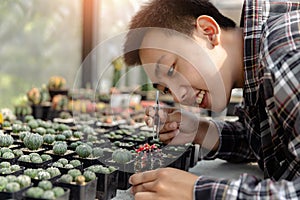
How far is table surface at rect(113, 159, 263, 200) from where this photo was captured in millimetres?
1527

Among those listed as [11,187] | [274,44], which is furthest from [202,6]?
[11,187]

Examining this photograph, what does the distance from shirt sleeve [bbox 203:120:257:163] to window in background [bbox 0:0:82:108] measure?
259cm

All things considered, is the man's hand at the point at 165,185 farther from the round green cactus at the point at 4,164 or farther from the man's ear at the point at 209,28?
the man's ear at the point at 209,28

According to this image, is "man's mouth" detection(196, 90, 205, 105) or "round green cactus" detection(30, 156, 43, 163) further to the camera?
"man's mouth" detection(196, 90, 205, 105)

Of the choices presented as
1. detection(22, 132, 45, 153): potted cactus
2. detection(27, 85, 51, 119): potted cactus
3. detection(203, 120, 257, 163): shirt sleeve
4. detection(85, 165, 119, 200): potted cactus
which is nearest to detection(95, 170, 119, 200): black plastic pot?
detection(85, 165, 119, 200): potted cactus

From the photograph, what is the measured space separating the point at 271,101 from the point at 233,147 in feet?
2.06

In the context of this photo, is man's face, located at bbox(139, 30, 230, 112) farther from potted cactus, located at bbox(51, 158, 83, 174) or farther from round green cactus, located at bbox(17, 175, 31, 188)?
round green cactus, located at bbox(17, 175, 31, 188)

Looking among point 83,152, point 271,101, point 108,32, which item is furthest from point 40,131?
point 108,32

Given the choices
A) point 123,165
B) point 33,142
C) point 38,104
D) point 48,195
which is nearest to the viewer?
point 48,195

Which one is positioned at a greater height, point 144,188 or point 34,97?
point 34,97

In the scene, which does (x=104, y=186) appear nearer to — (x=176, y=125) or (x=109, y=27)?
(x=176, y=125)

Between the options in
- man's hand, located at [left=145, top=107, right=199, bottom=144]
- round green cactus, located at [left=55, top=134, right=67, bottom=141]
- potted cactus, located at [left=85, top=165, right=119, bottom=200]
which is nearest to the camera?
potted cactus, located at [left=85, top=165, right=119, bottom=200]

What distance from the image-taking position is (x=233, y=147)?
1716mm

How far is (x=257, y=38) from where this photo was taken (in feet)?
4.44
